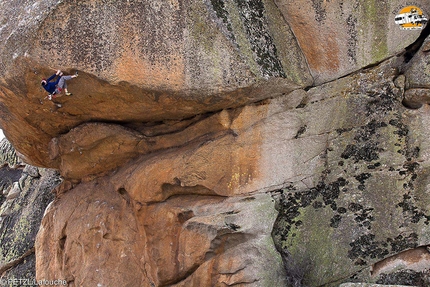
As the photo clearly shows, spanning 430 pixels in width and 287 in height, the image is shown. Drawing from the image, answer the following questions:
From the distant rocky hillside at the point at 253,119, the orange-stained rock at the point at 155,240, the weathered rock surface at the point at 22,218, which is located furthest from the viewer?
the weathered rock surface at the point at 22,218

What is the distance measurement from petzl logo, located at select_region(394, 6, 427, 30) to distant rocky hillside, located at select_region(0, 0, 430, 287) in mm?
122

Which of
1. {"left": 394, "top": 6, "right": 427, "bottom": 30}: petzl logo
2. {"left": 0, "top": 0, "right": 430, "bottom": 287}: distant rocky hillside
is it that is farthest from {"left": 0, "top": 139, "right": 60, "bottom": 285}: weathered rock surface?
{"left": 394, "top": 6, "right": 427, "bottom": 30}: petzl logo

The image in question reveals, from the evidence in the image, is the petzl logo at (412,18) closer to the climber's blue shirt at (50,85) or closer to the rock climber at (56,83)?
the rock climber at (56,83)

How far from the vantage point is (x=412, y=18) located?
25.7ft

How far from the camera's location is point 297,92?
328 inches

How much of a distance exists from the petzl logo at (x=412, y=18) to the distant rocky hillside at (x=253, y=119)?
12 centimetres

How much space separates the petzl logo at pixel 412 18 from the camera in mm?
7836

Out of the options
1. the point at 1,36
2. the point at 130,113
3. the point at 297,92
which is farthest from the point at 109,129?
the point at 297,92

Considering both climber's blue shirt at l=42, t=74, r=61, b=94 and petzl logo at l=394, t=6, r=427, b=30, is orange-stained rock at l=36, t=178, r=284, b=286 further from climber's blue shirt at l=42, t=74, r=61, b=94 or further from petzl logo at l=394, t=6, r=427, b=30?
petzl logo at l=394, t=6, r=427, b=30

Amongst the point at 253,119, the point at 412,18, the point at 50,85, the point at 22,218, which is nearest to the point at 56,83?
the point at 50,85

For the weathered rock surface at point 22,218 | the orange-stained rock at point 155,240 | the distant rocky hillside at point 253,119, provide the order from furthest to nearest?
1. the weathered rock surface at point 22,218
2. the orange-stained rock at point 155,240
3. the distant rocky hillside at point 253,119

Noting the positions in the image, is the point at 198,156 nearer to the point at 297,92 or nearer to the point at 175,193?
the point at 175,193

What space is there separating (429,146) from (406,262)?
1755 mm

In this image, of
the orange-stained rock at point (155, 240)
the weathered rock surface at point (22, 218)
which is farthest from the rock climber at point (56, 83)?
the weathered rock surface at point (22, 218)
